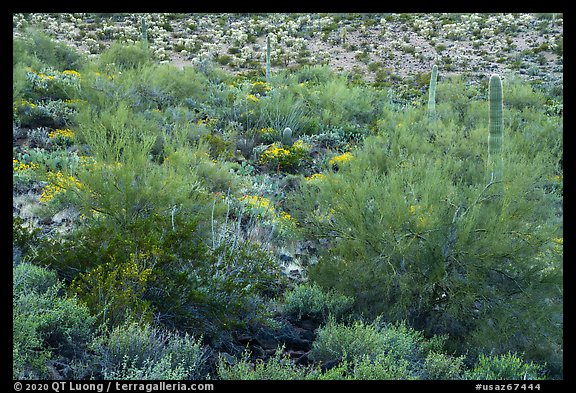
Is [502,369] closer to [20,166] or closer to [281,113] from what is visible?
[20,166]

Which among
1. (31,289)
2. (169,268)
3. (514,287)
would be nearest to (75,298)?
(31,289)

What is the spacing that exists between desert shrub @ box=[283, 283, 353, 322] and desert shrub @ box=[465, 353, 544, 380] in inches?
68.8

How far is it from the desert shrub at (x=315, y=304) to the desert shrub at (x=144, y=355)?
2.05m

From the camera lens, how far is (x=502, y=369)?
222 inches

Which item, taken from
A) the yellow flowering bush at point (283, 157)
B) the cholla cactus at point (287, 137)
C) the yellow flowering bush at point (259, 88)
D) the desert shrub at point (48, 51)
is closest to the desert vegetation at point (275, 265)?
the yellow flowering bush at point (283, 157)

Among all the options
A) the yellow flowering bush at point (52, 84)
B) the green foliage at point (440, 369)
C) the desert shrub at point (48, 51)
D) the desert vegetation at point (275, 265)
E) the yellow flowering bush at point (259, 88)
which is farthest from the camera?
the yellow flowering bush at point (259, 88)

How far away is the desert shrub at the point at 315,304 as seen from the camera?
702 centimetres

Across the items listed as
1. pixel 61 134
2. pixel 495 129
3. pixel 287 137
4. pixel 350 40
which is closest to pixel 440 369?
pixel 495 129

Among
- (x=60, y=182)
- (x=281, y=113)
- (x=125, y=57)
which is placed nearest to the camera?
(x=60, y=182)

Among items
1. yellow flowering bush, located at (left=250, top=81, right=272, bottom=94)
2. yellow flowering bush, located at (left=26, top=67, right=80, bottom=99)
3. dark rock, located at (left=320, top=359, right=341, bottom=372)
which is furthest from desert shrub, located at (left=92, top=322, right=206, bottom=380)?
yellow flowering bush, located at (left=250, top=81, right=272, bottom=94)

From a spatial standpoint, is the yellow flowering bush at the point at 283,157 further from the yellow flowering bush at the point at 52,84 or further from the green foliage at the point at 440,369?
the green foliage at the point at 440,369

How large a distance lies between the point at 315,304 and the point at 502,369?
2369mm

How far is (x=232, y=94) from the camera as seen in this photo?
20391 millimetres

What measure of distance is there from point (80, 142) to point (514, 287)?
A: 10022 mm
